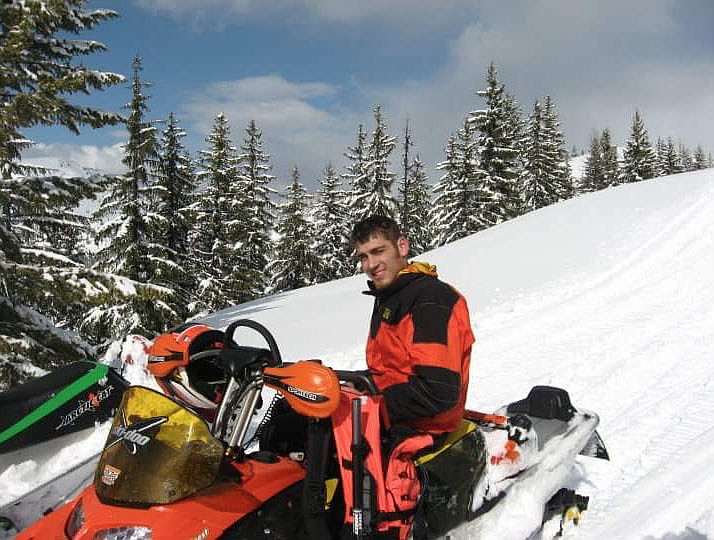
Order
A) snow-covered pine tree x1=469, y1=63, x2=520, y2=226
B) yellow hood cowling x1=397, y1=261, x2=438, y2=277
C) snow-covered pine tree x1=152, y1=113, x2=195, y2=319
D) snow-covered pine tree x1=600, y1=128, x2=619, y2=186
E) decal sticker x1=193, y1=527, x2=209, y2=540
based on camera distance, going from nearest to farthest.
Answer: decal sticker x1=193, y1=527, x2=209, y2=540
yellow hood cowling x1=397, y1=261, x2=438, y2=277
snow-covered pine tree x1=152, y1=113, x2=195, y2=319
snow-covered pine tree x1=469, y1=63, x2=520, y2=226
snow-covered pine tree x1=600, y1=128, x2=619, y2=186

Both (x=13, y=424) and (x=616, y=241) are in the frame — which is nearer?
(x=13, y=424)

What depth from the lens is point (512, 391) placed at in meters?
6.09

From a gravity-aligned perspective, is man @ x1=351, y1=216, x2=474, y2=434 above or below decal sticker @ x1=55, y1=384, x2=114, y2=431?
above

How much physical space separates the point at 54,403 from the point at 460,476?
3.22 metres

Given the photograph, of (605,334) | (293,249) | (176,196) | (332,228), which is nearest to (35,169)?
(605,334)

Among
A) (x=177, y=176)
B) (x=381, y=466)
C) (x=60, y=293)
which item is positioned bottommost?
(x=381, y=466)

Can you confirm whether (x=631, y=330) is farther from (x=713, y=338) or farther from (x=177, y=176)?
(x=177, y=176)

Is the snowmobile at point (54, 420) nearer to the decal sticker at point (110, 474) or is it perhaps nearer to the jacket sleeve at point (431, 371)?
the decal sticker at point (110, 474)

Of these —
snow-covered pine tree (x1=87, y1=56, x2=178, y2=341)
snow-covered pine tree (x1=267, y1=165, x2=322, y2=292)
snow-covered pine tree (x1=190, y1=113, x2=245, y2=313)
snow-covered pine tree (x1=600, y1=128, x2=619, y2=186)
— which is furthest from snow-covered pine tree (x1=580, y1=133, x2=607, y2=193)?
snow-covered pine tree (x1=87, y1=56, x2=178, y2=341)

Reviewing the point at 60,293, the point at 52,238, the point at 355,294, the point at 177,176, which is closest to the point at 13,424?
the point at 60,293

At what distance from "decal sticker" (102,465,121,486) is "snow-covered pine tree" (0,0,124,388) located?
601cm

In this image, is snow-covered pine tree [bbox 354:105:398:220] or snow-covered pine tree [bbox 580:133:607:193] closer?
snow-covered pine tree [bbox 354:105:398:220]

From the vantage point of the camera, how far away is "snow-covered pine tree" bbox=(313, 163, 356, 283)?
32.1m

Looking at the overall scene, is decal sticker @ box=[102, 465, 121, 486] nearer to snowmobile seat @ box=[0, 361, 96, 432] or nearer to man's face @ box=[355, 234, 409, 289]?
man's face @ box=[355, 234, 409, 289]
